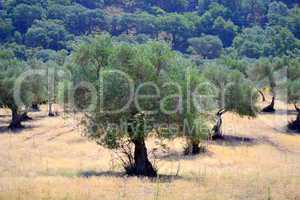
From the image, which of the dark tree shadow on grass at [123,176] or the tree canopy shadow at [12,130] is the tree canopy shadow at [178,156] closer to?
the dark tree shadow on grass at [123,176]

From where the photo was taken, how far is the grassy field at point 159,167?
17.6 metres

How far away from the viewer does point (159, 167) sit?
96.5ft

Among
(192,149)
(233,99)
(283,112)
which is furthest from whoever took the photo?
(283,112)

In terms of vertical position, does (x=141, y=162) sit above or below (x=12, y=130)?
above

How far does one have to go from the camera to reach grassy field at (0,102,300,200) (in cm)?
1758

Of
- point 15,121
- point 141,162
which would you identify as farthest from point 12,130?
point 141,162

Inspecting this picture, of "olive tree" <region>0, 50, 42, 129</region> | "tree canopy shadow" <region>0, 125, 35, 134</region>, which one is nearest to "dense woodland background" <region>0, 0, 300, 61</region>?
"olive tree" <region>0, 50, 42, 129</region>

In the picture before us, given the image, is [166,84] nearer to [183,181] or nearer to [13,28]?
[183,181]

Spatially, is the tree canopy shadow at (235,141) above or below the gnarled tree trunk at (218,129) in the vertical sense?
below

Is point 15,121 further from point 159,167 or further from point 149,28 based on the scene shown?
point 149,28

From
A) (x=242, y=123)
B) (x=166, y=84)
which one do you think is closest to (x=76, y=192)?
(x=166, y=84)

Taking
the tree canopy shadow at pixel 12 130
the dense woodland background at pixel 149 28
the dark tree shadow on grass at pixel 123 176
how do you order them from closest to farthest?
the dark tree shadow on grass at pixel 123 176, the tree canopy shadow at pixel 12 130, the dense woodland background at pixel 149 28

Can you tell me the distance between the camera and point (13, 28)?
490 ft

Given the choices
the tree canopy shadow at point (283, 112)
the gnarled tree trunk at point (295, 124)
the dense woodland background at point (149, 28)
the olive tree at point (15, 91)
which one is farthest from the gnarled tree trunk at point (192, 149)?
the dense woodland background at point (149, 28)
